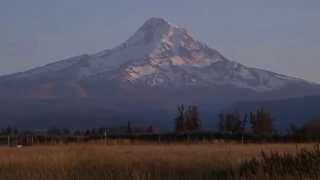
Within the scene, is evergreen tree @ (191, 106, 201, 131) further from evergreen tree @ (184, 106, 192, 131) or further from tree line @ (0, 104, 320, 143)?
evergreen tree @ (184, 106, 192, 131)

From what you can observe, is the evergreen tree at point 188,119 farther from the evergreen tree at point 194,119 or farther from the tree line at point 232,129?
the evergreen tree at point 194,119

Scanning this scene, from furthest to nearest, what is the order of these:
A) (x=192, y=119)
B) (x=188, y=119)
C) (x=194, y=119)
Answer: (x=188, y=119) < (x=194, y=119) < (x=192, y=119)

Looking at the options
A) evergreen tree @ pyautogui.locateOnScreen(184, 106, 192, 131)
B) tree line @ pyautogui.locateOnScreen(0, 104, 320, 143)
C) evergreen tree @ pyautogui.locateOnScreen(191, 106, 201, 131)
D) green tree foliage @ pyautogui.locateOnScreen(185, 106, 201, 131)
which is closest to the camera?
tree line @ pyautogui.locateOnScreen(0, 104, 320, 143)

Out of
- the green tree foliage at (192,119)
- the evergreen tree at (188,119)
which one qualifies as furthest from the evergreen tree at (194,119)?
the evergreen tree at (188,119)

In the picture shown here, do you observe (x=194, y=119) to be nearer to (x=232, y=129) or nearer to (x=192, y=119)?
(x=192, y=119)

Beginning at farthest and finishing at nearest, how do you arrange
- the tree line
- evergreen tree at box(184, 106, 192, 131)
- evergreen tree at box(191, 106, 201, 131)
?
evergreen tree at box(191, 106, 201, 131), evergreen tree at box(184, 106, 192, 131), the tree line

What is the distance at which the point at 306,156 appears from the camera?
42.1 feet

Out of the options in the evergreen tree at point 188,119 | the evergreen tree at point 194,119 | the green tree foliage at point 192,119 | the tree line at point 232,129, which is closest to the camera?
Answer: the tree line at point 232,129

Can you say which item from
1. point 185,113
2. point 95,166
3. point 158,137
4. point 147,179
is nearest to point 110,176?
point 147,179

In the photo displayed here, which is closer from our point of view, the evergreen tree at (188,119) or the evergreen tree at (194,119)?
→ the evergreen tree at (188,119)

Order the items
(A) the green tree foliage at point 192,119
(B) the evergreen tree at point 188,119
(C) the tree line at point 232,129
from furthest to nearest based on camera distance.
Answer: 1. (A) the green tree foliage at point 192,119
2. (B) the evergreen tree at point 188,119
3. (C) the tree line at point 232,129

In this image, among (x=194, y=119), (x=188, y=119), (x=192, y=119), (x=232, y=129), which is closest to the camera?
(x=232, y=129)

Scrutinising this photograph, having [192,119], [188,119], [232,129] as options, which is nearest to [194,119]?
[192,119]

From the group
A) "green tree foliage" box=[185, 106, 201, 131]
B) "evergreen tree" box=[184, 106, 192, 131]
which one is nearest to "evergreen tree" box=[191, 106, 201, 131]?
"green tree foliage" box=[185, 106, 201, 131]
